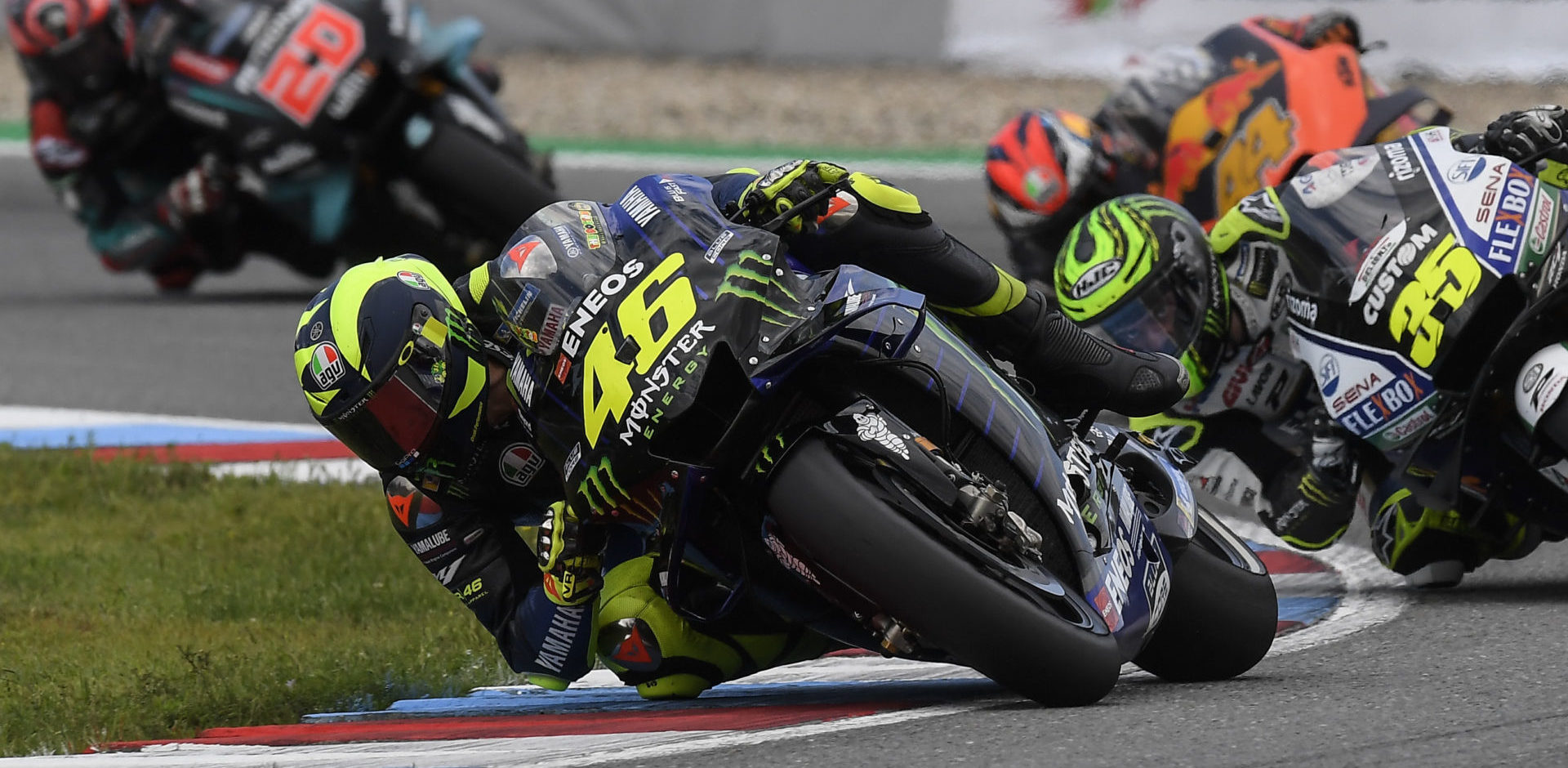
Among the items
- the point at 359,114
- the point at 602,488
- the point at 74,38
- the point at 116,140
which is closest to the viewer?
the point at 602,488

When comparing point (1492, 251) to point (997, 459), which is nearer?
point (997, 459)

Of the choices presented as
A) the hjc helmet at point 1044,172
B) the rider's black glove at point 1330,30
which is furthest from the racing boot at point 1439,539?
the rider's black glove at point 1330,30

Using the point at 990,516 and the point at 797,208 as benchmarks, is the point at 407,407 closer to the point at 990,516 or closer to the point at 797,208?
the point at 797,208

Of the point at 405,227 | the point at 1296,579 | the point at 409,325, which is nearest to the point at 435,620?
the point at 409,325

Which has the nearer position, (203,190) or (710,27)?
(203,190)

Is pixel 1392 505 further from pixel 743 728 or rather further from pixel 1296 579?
pixel 743 728

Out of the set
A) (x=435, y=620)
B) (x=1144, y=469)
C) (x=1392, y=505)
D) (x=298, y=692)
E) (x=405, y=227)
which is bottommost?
(x=405, y=227)

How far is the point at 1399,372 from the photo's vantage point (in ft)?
16.7

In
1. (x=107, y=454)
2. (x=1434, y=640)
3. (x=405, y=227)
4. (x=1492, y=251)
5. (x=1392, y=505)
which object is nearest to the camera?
(x=1434, y=640)

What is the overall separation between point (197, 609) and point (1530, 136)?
370 cm

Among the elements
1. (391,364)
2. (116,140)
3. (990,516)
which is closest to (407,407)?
(391,364)

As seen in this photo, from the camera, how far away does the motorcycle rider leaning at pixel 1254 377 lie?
5.24m

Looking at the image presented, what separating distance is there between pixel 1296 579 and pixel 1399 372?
1028mm

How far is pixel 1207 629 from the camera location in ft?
14.3
